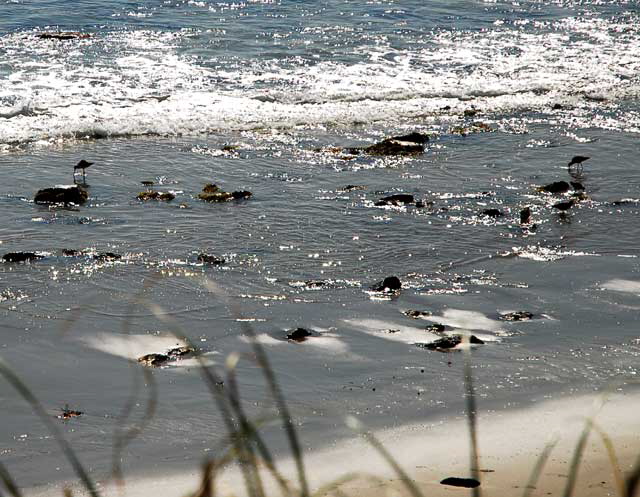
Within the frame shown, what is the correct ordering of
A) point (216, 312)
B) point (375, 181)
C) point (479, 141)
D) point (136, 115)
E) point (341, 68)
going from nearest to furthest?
1. point (216, 312)
2. point (375, 181)
3. point (479, 141)
4. point (136, 115)
5. point (341, 68)

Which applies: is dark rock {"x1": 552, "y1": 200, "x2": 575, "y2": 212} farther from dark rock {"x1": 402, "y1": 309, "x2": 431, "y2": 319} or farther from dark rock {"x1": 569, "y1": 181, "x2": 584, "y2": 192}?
dark rock {"x1": 402, "y1": 309, "x2": 431, "y2": 319}

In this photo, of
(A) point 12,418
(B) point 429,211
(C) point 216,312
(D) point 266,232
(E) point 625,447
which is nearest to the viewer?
(E) point 625,447

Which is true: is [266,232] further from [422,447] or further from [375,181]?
[422,447]

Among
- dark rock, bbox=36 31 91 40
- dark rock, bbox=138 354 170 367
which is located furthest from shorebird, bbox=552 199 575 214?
dark rock, bbox=36 31 91 40

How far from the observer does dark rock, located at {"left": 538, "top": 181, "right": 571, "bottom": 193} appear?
706 cm

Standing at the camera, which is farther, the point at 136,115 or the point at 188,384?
the point at 136,115

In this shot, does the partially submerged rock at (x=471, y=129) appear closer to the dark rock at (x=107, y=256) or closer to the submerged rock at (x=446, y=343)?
the dark rock at (x=107, y=256)

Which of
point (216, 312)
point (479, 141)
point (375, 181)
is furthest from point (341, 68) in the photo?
point (216, 312)

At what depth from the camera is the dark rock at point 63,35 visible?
509 inches

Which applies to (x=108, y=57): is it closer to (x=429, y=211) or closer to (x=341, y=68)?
(x=341, y=68)

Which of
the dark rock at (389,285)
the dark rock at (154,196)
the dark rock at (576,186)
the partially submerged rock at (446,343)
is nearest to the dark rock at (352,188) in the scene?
the dark rock at (154,196)

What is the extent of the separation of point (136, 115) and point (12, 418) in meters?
6.12

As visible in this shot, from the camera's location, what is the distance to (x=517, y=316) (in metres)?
4.73

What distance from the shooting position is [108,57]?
1192 cm
